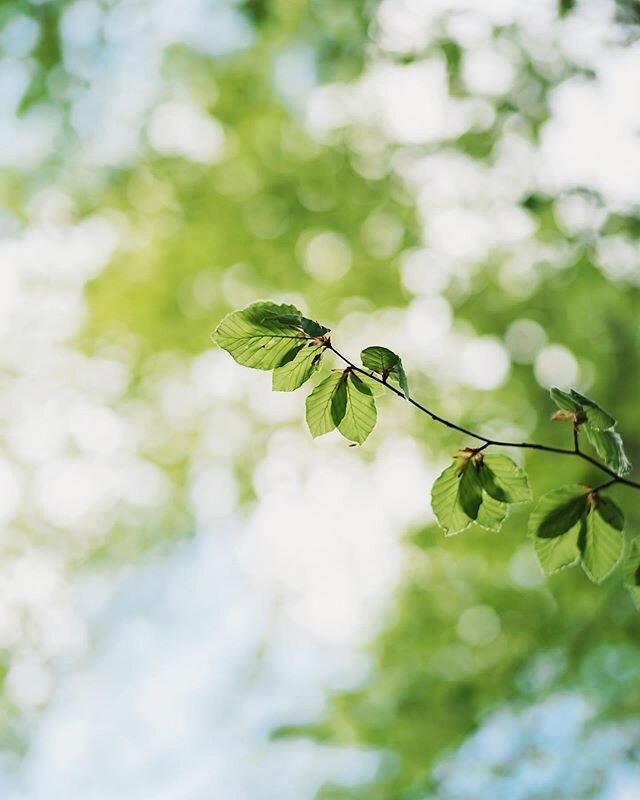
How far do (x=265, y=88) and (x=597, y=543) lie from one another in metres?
4.38

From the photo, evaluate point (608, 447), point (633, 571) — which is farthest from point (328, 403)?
point (633, 571)

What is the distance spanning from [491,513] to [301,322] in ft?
1.31

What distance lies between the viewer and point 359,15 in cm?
353

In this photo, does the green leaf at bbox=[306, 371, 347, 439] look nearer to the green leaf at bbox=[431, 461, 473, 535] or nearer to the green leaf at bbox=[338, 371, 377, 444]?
the green leaf at bbox=[338, 371, 377, 444]

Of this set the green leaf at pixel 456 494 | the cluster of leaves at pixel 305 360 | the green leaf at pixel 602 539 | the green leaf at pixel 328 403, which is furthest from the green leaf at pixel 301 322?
the green leaf at pixel 602 539

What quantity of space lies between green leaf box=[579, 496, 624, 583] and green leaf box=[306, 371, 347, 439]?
393 mm

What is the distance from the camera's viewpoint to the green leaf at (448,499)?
959 millimetres

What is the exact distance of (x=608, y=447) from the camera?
91cm

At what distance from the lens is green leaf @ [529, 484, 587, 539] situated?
0.96 metres

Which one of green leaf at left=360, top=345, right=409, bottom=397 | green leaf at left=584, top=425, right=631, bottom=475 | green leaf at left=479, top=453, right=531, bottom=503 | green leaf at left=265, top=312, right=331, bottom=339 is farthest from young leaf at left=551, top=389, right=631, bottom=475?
green leaf at left=265, top=312, right=331, bottom=339

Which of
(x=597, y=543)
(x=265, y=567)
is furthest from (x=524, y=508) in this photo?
(x=597, y=543)

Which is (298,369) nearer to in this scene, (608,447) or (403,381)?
(403,381)

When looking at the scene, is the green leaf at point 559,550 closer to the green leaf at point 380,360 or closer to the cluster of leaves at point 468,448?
the cluster of leaves at point 468,448

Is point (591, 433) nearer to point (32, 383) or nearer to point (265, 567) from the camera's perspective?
point (265, 567)
